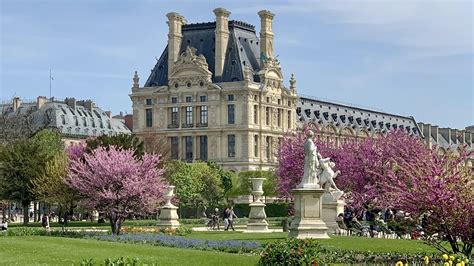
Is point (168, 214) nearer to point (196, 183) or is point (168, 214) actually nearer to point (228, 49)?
point (196, 183)

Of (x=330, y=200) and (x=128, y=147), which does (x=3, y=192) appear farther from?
(x=330, y=200)

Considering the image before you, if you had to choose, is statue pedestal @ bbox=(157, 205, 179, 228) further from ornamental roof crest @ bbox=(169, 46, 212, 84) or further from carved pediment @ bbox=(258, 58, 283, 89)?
carved pediment @ bbox=(258, 58, 283, 89)

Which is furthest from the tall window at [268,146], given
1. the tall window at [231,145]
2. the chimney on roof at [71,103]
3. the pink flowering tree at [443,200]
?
the pink flowering tree at [443,200]

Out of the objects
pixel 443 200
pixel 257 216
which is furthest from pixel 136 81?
pixel 443 200

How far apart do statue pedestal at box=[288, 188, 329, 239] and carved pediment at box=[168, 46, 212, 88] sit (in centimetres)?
8691

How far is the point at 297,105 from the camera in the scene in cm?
13288

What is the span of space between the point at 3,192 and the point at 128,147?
13.2 m

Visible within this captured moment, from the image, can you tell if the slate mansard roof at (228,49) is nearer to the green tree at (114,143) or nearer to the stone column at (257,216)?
the green tree at (114,143)

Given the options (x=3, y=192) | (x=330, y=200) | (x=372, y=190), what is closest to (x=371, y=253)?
(x=330, y=200)

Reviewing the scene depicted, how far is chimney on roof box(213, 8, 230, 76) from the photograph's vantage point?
122m

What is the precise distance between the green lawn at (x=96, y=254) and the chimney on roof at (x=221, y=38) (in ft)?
296

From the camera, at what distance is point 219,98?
122m

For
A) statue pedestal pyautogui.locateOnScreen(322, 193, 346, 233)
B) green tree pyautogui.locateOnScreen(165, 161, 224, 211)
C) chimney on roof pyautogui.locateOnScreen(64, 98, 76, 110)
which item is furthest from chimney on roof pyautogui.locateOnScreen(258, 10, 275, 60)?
statue pedestal pyautogui.locateOnScreen(322, 193, 346, 233)

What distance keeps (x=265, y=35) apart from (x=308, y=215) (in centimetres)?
9123
